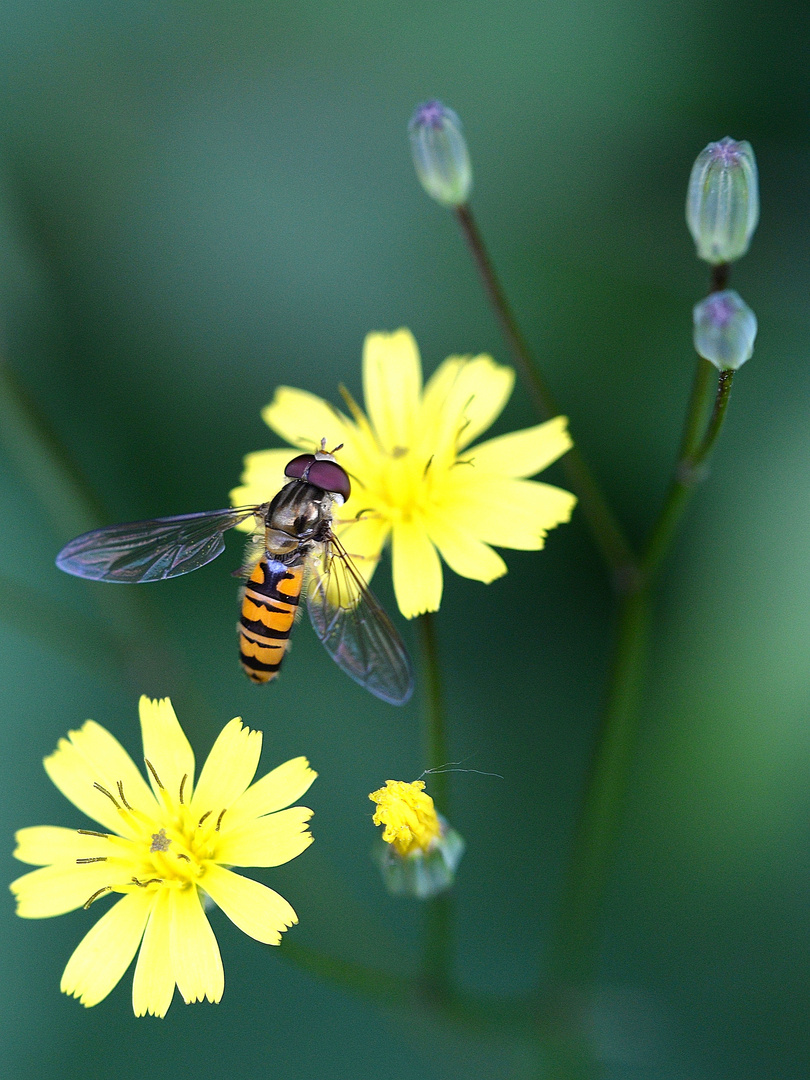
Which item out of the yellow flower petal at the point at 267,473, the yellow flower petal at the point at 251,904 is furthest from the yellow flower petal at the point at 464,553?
the yellow flower petal at the point at 251,904

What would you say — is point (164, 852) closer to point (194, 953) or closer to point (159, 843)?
point (159, 843)

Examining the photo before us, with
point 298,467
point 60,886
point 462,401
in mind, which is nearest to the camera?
point 60,886

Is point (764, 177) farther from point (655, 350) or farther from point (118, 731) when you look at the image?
point (118, 731)

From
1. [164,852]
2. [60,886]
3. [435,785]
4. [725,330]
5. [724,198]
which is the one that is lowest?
[60,886]

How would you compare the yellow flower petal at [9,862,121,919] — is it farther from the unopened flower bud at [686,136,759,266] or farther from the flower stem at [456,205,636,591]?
the unopened flower bud at [686,136,759,266]

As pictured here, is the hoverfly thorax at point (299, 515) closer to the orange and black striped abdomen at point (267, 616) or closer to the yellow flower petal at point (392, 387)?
the orange and black striped abdomen at point (267, 616)

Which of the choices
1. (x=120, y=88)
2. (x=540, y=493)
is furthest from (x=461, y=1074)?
(x=120, y=88)

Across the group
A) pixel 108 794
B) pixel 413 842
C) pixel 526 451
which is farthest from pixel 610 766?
pixel 108 794
